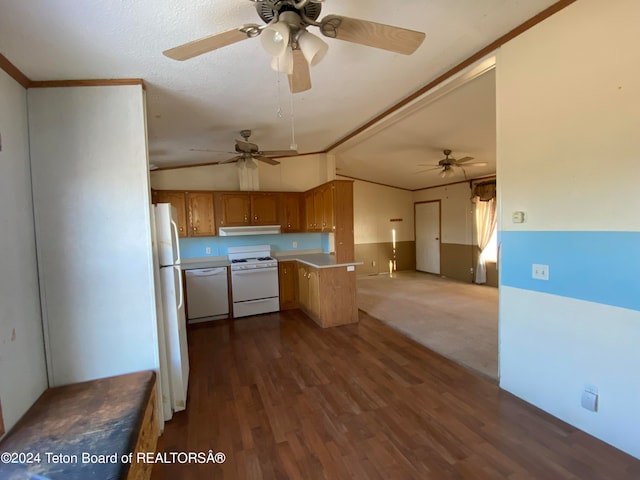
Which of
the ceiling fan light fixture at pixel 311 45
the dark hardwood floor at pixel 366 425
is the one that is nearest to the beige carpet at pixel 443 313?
the dark hardwood floor at pixel 366 425

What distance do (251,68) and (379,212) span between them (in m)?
6.61

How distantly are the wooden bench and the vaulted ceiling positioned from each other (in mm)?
2050

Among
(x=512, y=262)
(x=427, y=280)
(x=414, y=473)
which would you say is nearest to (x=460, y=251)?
(x=427, y=280)

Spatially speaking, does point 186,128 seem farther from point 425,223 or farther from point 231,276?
point 425,223

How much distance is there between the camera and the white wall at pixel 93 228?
1.91 metres

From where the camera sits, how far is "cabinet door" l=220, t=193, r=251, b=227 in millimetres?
4777

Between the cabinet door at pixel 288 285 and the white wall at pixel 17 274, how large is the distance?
3.23 meters

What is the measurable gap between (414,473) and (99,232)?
2538 millimetres

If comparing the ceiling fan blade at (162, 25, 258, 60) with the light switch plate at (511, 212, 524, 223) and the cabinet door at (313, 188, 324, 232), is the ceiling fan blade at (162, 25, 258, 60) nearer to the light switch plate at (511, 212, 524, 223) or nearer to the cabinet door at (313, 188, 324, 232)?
the light switch plate at (511, 212, 524, 223)

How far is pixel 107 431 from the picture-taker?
1.46 metres

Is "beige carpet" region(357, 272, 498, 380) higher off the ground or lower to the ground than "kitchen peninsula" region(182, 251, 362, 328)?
lower

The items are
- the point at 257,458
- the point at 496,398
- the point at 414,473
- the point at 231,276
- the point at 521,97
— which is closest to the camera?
the point at 414,473

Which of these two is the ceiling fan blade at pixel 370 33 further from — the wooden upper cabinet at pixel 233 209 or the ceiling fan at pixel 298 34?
the wooden upper cabinet at pixel 233 209

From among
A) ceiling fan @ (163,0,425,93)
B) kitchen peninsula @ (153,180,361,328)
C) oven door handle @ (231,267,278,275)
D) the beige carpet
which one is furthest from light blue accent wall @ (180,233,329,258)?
ceiling fan @ (163,0,425,93)
